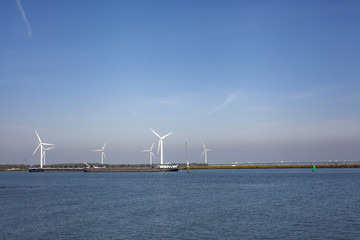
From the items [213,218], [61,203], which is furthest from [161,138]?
[213,218]

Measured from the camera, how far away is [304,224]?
37.1 meters

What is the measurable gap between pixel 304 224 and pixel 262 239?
330 inches

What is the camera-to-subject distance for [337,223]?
123 ft

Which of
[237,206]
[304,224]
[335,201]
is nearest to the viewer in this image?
[304,224]

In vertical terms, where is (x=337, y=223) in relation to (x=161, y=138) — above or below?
below

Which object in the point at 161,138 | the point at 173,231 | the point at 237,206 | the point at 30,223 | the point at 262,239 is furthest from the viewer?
the point at 161,138

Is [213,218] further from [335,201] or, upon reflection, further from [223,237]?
[335,201]

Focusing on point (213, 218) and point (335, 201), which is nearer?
point (213, 218)

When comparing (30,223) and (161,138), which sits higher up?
(161,138)

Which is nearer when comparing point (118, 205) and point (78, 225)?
point (78, 225)

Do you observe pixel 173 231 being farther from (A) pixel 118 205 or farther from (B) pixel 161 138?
(B) pixel 161 138

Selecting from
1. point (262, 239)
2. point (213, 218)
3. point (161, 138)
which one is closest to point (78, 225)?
point (213, 218)

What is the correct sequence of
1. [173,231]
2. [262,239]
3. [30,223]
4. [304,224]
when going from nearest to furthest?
1. [262,239]
2. [173,231]
3. [304,224]
4. [30,223]

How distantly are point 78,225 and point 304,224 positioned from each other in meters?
23.3
